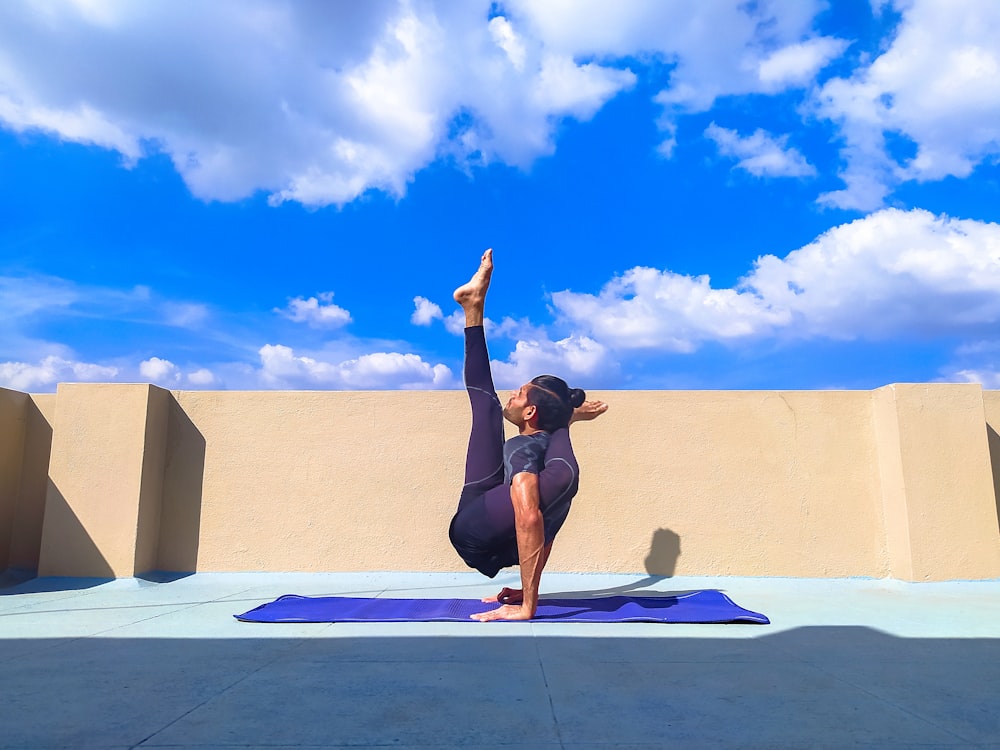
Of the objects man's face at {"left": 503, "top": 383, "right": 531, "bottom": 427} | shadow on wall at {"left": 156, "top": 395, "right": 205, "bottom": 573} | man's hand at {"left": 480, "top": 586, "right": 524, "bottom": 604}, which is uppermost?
man's face at {"left": 503, "top": 383, "right": 531, "bottom": 427}

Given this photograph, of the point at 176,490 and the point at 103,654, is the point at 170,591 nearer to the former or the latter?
the point at 176,490

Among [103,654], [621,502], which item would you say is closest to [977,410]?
[621,502]

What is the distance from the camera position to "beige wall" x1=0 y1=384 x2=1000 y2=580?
20.6 feet

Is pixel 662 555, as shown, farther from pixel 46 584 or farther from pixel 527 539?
pixel 46 584

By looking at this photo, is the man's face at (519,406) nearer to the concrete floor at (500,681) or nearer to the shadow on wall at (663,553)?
the concrete floor at (500,681)

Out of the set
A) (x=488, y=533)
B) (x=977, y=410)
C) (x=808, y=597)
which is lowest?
(x=808, y=597)

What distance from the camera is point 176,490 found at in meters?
6.71

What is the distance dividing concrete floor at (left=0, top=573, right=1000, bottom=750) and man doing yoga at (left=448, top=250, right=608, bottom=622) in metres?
0.53

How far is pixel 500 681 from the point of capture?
2.74 m

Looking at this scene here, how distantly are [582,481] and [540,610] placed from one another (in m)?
2.08

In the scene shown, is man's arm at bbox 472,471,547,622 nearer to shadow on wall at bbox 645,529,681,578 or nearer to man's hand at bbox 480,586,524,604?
man's hand at bbox 480,586,524,604

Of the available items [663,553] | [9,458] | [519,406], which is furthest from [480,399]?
[9,458]

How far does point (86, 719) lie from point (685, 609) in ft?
11.6

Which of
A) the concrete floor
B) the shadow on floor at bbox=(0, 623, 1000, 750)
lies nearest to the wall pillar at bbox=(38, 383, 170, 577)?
the concrete floor
